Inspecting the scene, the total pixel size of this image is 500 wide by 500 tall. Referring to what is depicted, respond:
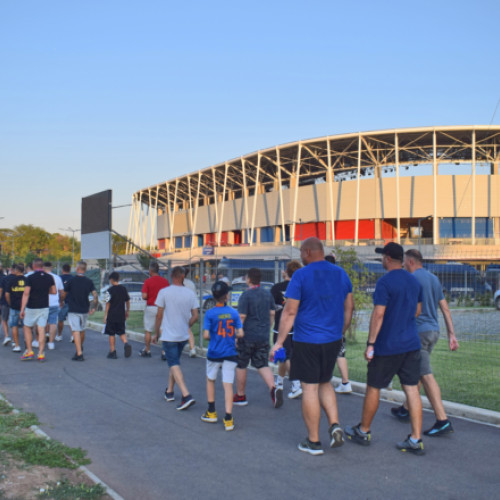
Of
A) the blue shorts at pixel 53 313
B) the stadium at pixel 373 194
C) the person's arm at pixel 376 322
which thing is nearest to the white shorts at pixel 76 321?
the blue shorts at pixel 53 313

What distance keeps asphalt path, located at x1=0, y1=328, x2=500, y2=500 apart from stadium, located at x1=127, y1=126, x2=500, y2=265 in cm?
3798

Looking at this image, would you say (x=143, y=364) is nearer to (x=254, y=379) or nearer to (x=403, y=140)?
(x=254, y=379)

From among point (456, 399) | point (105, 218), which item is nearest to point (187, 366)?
point (456, 399)

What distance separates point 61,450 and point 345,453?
284 centimetres

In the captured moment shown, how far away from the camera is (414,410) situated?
5.64 meters

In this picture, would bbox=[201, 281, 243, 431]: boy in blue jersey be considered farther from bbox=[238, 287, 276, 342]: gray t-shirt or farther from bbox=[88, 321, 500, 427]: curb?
bbox=[88, 321, 500, 427]: curb

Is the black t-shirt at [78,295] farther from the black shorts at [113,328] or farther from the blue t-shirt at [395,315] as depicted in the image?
the blue t-shirt at [395,315]

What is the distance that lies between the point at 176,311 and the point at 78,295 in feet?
16.5

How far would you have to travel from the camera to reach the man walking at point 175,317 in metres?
7.84

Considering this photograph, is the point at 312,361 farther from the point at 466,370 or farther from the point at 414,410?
the point at 466,370

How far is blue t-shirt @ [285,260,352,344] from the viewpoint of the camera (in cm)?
565

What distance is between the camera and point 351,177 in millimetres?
62656

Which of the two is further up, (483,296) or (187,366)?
(483,296)

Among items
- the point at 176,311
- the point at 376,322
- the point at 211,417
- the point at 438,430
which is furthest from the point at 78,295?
the point at 438,430
